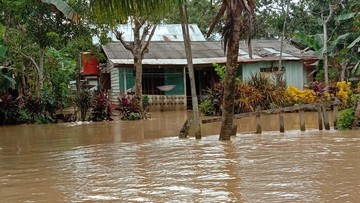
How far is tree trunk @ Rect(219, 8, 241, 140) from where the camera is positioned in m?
10.5

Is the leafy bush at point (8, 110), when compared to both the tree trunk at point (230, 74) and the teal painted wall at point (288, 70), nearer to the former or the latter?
the tree trunk at point (230, 74)

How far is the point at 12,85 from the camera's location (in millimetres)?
21344

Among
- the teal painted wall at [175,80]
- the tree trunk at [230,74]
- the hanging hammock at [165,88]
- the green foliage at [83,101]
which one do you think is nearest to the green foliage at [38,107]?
the green foliage at [83,101]

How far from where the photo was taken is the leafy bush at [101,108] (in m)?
20.2

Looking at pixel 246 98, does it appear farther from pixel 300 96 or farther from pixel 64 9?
pixel 64 9

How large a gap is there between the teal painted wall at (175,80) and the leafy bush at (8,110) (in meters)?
9.27

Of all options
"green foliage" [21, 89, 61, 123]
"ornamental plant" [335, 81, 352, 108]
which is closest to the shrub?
"ornamental plant" [335, 81, 352, 108]

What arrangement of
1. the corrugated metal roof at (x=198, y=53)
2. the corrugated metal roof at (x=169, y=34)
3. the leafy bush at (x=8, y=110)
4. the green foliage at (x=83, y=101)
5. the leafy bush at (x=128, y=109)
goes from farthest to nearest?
the corrugated metal roof at (x=169, y=34) → the corrugated metal roof at (x=198, y=53) → the leafy bush at (x=128, y=109) → the green foliage at (x=83, y=101) → the leafy bush at (x=8, y=110)

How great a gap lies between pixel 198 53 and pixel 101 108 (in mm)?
9059

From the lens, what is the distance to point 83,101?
20.4m

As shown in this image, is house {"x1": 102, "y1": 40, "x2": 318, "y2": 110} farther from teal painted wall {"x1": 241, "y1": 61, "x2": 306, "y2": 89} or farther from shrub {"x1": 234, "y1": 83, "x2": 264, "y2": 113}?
shrub {"x1": 234, "y1": 83, "x2": 264, "y2": 113}

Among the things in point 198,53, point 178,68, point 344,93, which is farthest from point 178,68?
point 344,93

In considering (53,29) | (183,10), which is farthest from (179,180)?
(53,29)

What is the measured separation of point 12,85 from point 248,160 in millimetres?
15904
